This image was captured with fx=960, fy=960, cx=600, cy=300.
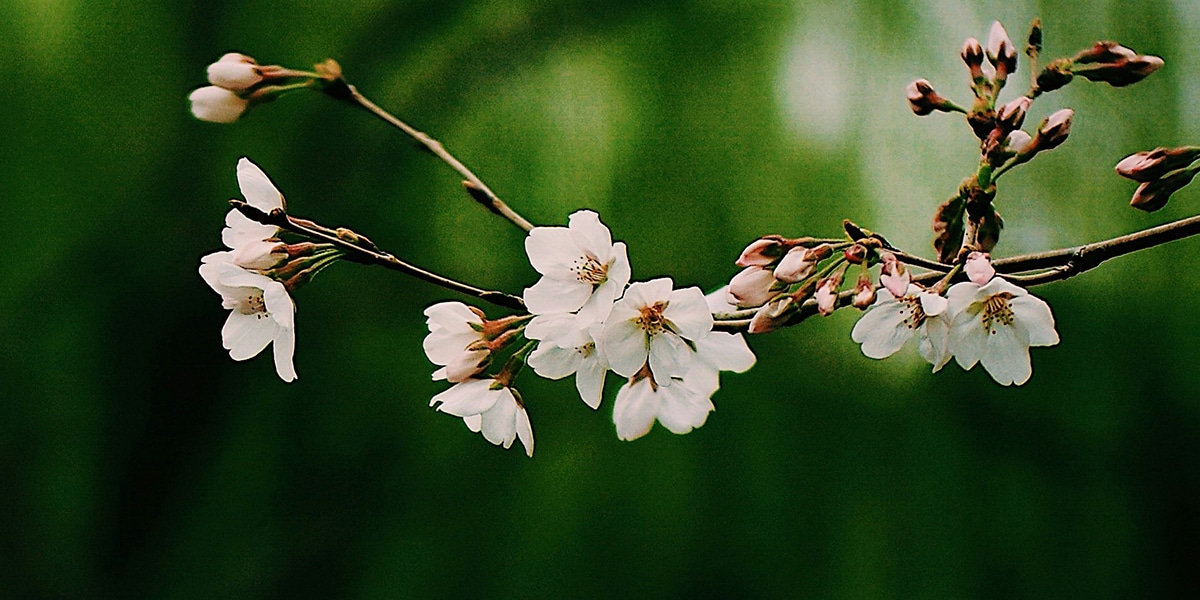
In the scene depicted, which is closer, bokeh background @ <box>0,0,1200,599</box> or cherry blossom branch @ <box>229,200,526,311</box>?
cherry blossom branch @ <box>229,200,526,311</box>

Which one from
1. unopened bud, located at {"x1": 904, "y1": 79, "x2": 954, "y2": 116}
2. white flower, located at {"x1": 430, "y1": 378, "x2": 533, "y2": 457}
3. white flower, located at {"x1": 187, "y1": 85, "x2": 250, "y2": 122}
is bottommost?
white flower, located at {"x1": 430, "y1": 378, "x2": 533, "y2": 457}

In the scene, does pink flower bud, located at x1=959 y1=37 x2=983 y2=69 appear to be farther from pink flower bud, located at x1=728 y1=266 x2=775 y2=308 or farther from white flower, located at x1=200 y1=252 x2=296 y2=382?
white flower, located at x1=200 y1=252 x2=296 y2=382

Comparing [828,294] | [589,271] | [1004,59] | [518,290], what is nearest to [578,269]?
[589,271]

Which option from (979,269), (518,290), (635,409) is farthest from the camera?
(518,290)

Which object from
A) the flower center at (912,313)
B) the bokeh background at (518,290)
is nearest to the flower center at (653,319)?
the flower center at (912,313)

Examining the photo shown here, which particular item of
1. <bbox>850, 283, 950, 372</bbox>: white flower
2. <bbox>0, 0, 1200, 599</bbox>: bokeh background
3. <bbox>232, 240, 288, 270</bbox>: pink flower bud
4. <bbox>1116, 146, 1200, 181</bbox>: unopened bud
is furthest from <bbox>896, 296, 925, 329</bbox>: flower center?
<bbox>0, 0, 1200, 599</bbox>: bokeh background

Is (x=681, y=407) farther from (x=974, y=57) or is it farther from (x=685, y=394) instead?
(x=974, y=57)
